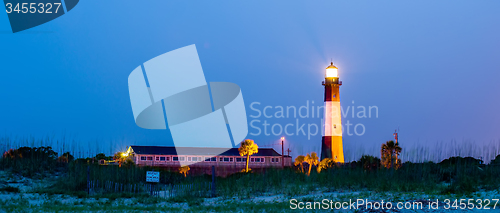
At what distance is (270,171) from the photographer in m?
17.4

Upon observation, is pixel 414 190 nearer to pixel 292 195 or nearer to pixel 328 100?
pixel 292 195

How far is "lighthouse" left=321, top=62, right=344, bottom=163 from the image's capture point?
36.1 m

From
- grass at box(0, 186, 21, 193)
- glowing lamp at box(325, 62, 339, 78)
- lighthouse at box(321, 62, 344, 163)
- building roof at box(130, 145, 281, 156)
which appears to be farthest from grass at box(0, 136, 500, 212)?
building roof at box(130, 145, 281, 156)

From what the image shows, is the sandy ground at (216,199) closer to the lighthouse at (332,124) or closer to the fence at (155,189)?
the fence at (155,189)

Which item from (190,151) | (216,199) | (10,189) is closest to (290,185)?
(216,199)

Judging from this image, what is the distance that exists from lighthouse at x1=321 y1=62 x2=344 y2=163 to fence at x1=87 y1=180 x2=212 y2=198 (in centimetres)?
2093

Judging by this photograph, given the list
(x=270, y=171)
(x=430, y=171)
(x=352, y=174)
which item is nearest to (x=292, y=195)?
(x=352, y=174)

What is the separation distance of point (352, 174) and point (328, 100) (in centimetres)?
2175

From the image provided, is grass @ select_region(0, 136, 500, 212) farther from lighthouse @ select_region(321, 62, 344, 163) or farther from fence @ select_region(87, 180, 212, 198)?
lighthouse @ select_region(321, 62, 344, 163)

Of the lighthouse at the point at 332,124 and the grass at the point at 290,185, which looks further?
the lighthouse at the point at 332,124

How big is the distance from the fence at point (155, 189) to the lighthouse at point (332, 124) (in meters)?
20.9

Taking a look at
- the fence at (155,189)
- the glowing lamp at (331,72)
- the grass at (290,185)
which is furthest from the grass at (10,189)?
the glowing lamp at (331,72)

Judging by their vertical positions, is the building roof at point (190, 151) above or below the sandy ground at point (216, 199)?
above

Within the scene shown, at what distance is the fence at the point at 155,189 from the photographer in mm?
15633
